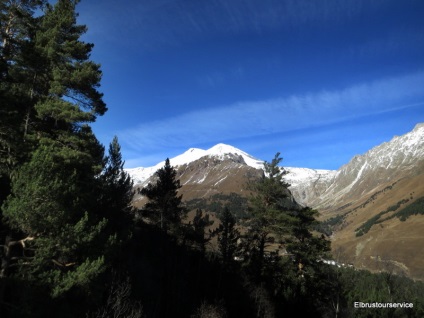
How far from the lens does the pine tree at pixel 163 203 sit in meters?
41.1

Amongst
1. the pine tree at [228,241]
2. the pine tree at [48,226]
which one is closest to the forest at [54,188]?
the pine tree at [48,226]

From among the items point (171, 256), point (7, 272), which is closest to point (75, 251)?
point (7, 272)

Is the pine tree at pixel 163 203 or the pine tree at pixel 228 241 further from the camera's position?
the pine tree at pixel 228 241

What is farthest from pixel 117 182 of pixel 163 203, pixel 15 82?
pixel 15 82

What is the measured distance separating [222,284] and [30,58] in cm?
3391

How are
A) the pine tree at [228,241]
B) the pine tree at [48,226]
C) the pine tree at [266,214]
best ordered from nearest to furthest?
the pine tree at [48,226] < the pine tree at [266,214] < the pine tree at [228,241]

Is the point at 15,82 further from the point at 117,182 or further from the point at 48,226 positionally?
the point at 117,182

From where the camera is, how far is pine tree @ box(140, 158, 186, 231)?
41.1 m

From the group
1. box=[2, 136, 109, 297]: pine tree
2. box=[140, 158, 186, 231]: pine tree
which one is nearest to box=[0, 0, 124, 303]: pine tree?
box=[2, 136, 109, 297]: pine tree

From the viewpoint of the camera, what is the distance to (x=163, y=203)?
4094cm

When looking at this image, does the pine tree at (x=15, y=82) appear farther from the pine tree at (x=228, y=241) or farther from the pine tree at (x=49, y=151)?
the pine tree at (x=228, y=241)

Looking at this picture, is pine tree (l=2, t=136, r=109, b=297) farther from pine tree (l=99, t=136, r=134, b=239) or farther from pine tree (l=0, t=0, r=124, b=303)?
pine tree (l=99, t=136, r=134, b=239)

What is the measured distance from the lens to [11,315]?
501 inches

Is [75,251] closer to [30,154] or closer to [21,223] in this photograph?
[21,223]
